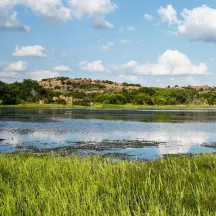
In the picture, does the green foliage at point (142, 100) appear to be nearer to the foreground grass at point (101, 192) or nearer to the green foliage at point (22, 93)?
the green foliage at point (22, 93)

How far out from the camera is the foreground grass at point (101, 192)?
6.71 metres

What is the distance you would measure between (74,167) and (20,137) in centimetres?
2327

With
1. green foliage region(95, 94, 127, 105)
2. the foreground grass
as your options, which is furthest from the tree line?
the foreground grass

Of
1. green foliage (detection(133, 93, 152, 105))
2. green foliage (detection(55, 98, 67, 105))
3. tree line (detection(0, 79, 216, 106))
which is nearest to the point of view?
green foliage (detection(55, 98, 67, 105))

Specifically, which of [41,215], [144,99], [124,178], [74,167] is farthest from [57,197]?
[144,99]

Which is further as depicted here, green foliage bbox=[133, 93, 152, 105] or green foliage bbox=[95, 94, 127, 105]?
green foliage bbox=[133, 93, 152, 105]

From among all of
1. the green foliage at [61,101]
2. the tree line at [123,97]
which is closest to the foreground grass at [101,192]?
the tree line at [123,97]

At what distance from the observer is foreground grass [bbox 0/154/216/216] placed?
6.71m

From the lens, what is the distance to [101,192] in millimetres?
8336

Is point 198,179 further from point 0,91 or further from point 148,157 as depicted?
point 0,91

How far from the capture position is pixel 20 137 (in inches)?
1310

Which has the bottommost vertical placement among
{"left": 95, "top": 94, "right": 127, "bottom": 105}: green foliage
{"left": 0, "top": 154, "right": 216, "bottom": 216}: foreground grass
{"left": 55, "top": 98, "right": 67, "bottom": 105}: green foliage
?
{"left": 0, "top": 154, "right": 216, "bottom": 216}: foreground grass

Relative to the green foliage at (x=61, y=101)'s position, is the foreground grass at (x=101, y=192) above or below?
below

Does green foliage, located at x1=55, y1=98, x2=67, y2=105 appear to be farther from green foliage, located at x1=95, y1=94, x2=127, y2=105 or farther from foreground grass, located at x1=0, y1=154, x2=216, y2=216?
foreground grass, located at x1=0, y1=154, x2=216, y2=216
